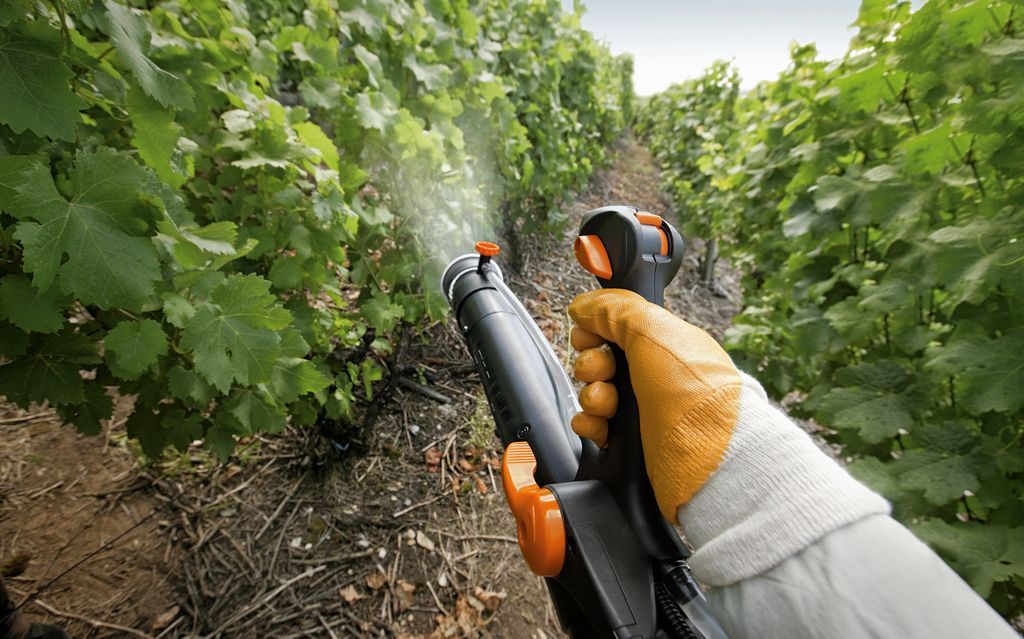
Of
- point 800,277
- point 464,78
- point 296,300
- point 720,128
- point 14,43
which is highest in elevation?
point 720,128

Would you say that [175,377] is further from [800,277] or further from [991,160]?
[800,277]

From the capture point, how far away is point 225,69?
4.14ft

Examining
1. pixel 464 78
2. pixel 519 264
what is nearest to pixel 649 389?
pixel 464 78

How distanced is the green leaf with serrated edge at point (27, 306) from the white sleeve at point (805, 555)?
112cm

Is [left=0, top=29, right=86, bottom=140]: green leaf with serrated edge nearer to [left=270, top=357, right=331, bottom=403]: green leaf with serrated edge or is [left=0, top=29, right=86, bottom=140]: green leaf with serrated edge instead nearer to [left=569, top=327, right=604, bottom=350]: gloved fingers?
[left=270, top=357, right=331, bottom=403]: green leaf with serrated edge

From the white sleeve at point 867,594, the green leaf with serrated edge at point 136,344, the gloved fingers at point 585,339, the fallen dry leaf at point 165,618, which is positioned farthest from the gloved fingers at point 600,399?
the fallen dry leaf at point 165,618

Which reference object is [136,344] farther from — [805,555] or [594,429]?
[805,555]

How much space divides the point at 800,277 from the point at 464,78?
1.98 meters

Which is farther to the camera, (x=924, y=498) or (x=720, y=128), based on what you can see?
(x=720, y=128)

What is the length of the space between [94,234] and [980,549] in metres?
1.81

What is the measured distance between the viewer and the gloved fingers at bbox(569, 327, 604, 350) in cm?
95

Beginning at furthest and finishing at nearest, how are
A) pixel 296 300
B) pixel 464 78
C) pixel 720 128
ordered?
pixel 720 128
pixel 464 78
pixel 296 300

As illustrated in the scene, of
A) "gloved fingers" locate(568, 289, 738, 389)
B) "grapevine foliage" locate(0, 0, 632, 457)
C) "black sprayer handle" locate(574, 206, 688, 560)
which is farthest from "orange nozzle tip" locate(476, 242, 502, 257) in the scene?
"gloved fingers" locate(568, 289, 738, 389)

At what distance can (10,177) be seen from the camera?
27.2 inches
